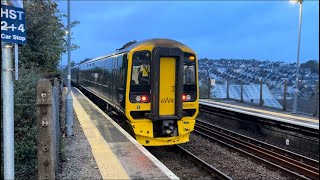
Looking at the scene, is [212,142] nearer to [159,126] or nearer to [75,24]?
[159,126]

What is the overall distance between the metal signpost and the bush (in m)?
1.34

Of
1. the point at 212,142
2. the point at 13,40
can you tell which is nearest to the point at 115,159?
the point at 13,40

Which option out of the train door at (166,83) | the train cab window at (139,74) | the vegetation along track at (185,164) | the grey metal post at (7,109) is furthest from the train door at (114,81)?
the grey metal post at (7,109)

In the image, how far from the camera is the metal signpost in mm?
4211

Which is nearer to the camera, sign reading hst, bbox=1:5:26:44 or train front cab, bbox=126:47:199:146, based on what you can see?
sign reading hst, bbox=1:5:26:44

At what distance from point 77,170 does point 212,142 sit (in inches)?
284

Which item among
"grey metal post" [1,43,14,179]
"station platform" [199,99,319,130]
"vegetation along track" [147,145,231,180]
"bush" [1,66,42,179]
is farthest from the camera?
"station platform" [199,99,319,130]

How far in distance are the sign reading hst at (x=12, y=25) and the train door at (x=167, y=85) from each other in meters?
6.12

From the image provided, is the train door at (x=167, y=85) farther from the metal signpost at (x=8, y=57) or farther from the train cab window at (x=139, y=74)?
the metal signpost at (x=8, y=57)

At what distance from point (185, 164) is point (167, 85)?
227 centimetres

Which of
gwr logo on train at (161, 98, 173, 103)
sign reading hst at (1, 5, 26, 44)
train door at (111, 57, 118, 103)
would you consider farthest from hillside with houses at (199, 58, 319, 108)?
sign reading hst at (1, 5, 26, 44)

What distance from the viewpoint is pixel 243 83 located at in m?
22.8

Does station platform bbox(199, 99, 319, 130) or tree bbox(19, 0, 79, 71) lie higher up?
tree bbox(19, 0, 79, 71)

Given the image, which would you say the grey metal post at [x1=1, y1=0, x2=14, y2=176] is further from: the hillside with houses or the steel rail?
the hillside with houses
